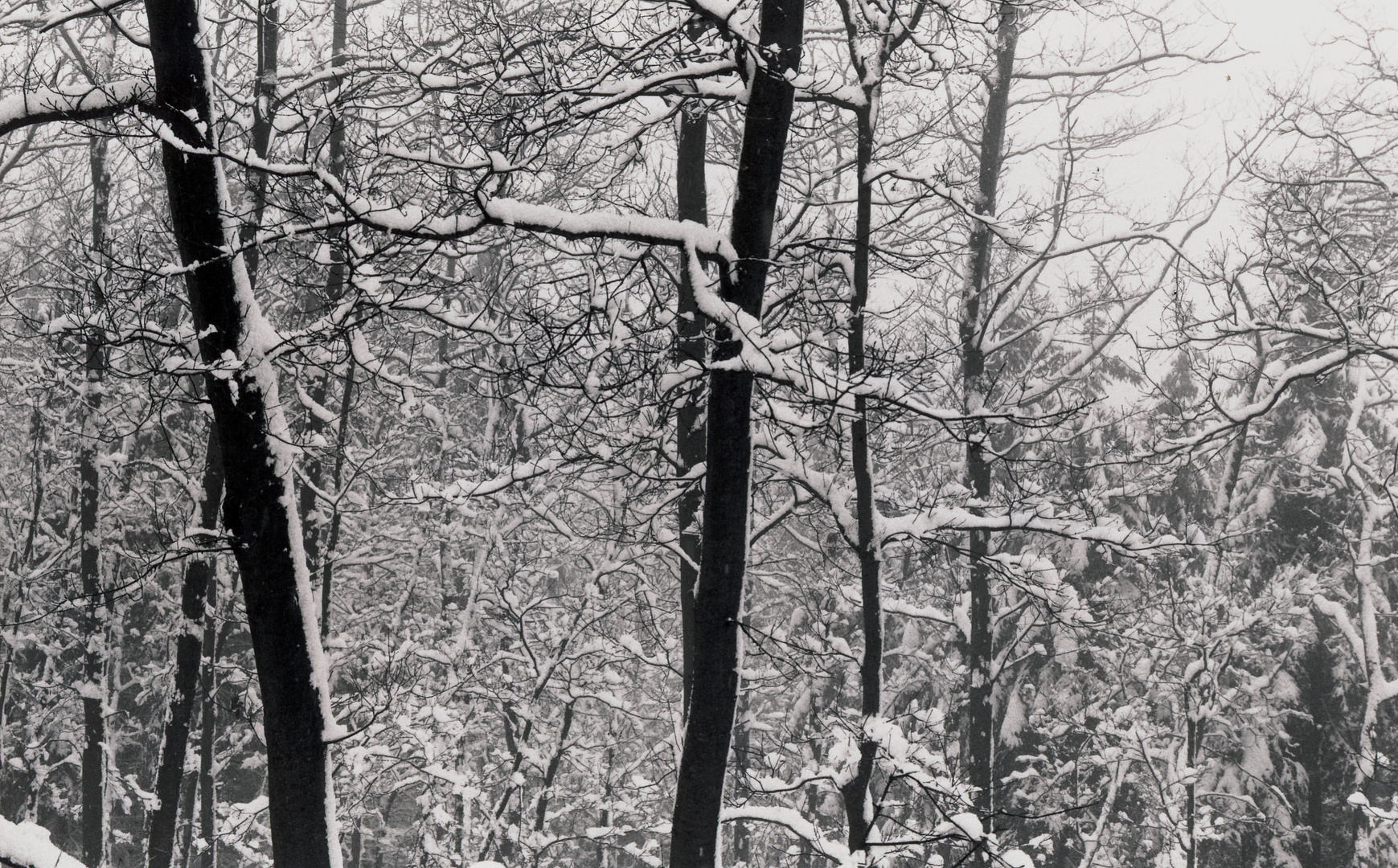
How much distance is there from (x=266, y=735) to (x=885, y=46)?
4993mm

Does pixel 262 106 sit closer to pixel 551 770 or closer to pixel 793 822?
pixel 793 822

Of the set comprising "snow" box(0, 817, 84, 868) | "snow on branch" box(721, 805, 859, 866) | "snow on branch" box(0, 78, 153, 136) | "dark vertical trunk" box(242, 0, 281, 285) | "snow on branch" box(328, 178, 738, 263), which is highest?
"dark vertical trunk" box(242, 0, 281, 285)

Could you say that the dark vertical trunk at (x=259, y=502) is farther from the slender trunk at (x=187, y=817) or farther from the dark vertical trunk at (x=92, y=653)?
the slender trunk at (x=187, y=817)

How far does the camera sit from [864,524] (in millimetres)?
5898

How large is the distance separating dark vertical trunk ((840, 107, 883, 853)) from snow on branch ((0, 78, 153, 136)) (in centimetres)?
388

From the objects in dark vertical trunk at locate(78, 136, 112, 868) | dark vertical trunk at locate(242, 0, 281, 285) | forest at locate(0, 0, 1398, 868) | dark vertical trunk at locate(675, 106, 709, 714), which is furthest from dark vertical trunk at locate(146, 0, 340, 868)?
dark vertical trunk at locate(78, 136, 112, 868)

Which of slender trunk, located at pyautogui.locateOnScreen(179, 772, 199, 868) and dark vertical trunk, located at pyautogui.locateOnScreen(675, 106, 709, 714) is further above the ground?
dark vertical trunk, located at pyautogui.locateOnScreen(675, 106, 709, 714)

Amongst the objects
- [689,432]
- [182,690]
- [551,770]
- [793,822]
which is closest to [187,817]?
[551,770]

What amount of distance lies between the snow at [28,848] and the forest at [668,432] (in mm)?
21

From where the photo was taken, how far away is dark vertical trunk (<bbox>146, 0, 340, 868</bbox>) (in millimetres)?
4539

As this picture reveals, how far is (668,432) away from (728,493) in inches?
121

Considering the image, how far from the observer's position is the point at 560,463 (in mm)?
6090

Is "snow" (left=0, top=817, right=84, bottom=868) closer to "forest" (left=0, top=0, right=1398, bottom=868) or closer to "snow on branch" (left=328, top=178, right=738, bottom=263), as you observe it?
"forest" (left=0, top=0, right=1398, bottom=868)

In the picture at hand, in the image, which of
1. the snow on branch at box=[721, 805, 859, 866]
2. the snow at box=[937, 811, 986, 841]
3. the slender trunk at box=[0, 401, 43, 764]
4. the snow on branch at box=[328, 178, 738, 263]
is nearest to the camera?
the snow on branch at box=[328, 178, 738, 263]
